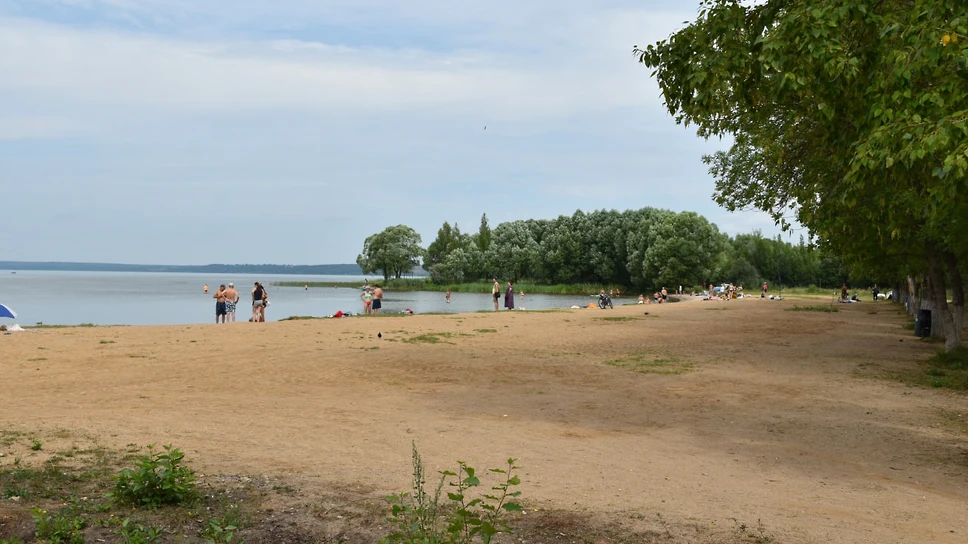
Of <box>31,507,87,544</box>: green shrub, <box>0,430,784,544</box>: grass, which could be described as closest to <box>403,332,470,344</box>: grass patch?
<box>0,430,784,544</box>: grass

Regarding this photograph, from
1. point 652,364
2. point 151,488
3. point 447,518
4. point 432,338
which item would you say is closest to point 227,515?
point 151,488

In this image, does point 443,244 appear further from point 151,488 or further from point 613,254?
point 151,488

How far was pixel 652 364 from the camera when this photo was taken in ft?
60.3

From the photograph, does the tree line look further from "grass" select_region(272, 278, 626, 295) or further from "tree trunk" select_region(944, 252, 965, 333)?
"tree trunk" select_region(944, 252, 965, 333)

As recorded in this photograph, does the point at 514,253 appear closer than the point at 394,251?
Yes

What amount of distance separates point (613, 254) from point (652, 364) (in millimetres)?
87083

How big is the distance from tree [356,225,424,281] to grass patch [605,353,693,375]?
105m

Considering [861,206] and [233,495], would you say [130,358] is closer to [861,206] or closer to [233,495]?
[233,495]

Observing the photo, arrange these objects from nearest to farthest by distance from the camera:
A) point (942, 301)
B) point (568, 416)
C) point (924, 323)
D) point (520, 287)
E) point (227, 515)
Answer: point (227, 515)
point (568, 416)
point (942, 301)
point (924, 323)
point (520, 287)

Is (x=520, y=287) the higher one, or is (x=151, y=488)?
(x=520, y=287)

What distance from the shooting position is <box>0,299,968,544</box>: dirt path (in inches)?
284

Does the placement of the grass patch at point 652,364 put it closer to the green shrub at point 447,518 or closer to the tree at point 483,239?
the green shrub at point 447,518

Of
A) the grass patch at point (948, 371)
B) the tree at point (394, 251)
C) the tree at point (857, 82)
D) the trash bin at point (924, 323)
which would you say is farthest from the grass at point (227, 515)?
the tree at point (394, 251)

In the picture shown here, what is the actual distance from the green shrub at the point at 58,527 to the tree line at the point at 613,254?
88.0 meters
